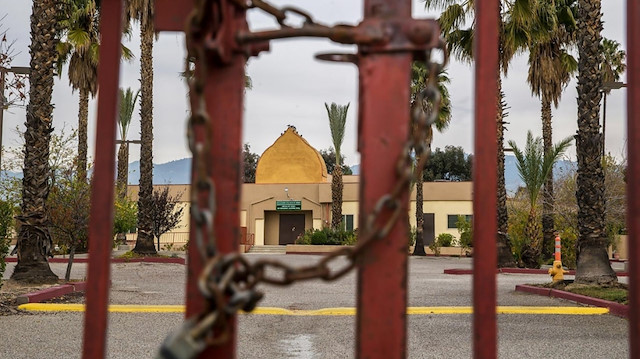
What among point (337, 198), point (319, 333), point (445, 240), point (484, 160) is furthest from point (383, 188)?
point (445, 240)

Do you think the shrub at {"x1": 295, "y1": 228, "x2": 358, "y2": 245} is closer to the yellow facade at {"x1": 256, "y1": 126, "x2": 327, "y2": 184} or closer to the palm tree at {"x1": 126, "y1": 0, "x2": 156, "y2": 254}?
the yellow facade at {"x1": 256, "y1": 126, "x2": 327, "y2": 184}

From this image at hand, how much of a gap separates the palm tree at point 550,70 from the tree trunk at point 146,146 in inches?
540

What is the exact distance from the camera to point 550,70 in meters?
23.8

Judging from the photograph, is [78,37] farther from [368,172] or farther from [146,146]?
[368,172]

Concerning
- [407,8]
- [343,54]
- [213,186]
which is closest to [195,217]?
[213,186]

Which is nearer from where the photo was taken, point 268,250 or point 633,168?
point 633,168

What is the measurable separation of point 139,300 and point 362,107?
32.7 feet

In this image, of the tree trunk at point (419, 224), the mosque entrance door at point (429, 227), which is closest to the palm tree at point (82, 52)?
the tree trunk at point (419, 224)

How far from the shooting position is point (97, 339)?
172 cm

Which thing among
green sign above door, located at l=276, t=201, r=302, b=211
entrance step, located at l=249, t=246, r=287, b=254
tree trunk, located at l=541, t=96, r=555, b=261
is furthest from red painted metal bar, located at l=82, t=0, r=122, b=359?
green sign above door, located at l=276, t=201, r=302, b=211

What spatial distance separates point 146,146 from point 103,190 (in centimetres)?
2222

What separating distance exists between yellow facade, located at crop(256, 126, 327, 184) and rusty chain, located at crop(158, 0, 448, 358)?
1662 inches

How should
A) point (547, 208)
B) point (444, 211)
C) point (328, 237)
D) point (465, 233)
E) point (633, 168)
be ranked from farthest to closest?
point (444, 211)
point (465, 233)
point (328, 237)
point (547, 208)
point (633, 168)

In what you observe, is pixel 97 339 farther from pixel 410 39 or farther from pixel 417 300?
pixel 417 300
